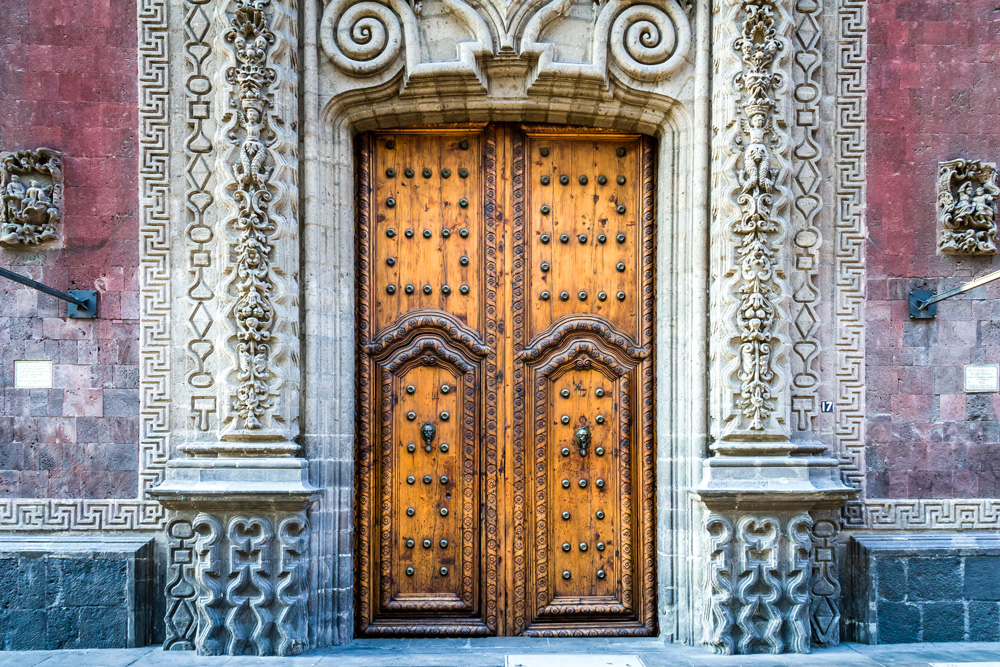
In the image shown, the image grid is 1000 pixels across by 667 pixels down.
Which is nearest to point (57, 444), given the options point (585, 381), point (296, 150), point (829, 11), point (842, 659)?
point (296, 150)

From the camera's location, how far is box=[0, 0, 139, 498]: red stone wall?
4410 millimetres

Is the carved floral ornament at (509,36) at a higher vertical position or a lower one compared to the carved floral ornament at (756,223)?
higher

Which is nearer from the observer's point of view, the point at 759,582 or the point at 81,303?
the point at 759,582

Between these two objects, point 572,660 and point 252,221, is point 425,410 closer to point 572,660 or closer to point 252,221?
point 252,221

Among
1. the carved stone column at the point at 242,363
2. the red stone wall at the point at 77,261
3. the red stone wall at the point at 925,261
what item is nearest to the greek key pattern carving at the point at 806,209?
the red stone wall at the point at 925,261

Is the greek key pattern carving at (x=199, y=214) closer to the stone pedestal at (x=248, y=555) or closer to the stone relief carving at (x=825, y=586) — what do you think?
the stone pedestal at (x=248, y=555)

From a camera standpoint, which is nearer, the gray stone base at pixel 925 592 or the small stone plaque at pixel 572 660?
the small stone plaque at pixel 572 660

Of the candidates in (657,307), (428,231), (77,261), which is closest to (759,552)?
(657,307)

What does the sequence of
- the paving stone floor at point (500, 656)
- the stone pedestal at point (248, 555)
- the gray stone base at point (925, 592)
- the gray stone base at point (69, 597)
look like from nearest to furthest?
the paving stone floor at point (500, 656) → the stone pedestal at point (248, 555) → the gray stone base at point (69, 597) → the gray stone base at point (925, 592)

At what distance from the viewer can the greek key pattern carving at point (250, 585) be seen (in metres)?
4.13

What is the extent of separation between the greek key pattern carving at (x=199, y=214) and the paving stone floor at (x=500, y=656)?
1299 millimetres

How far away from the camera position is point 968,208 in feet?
14.7

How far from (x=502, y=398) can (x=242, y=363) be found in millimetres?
1529

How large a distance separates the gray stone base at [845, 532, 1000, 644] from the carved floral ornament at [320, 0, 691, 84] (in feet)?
10.3
